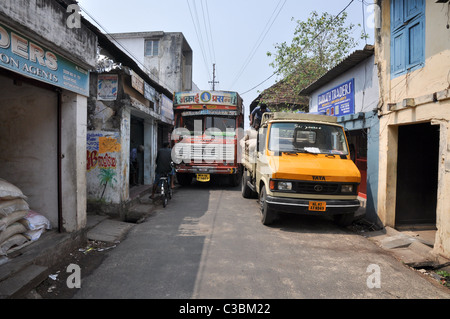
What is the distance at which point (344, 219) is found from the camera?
590 cm

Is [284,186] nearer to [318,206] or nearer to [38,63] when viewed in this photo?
[318,206]

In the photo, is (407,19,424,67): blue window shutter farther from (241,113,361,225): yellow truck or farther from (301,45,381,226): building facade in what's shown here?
(241,113,361,225): yellow truck

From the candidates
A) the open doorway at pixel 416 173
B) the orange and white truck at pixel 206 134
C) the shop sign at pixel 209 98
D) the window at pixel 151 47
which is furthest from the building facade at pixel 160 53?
the open doorway at pixel 416 173

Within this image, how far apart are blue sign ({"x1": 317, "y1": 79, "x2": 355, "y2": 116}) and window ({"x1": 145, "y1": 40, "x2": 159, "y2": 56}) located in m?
13.7

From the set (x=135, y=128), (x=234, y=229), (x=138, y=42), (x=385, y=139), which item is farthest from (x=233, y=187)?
(x=138, y=42)

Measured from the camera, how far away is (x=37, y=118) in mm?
4441

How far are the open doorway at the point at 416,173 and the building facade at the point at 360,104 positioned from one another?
52 centimetres

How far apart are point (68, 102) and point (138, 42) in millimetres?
17766

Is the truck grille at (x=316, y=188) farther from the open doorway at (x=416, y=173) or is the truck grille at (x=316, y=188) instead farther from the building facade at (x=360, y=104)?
the open doorway at (x=416, y=173)

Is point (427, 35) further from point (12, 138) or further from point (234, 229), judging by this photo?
point (12, 138)

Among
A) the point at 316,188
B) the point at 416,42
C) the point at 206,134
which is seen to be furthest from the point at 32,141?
the point at 416,42

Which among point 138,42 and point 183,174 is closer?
point 183,174

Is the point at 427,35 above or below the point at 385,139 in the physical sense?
above

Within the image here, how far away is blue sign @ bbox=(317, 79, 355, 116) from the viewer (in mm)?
7828
